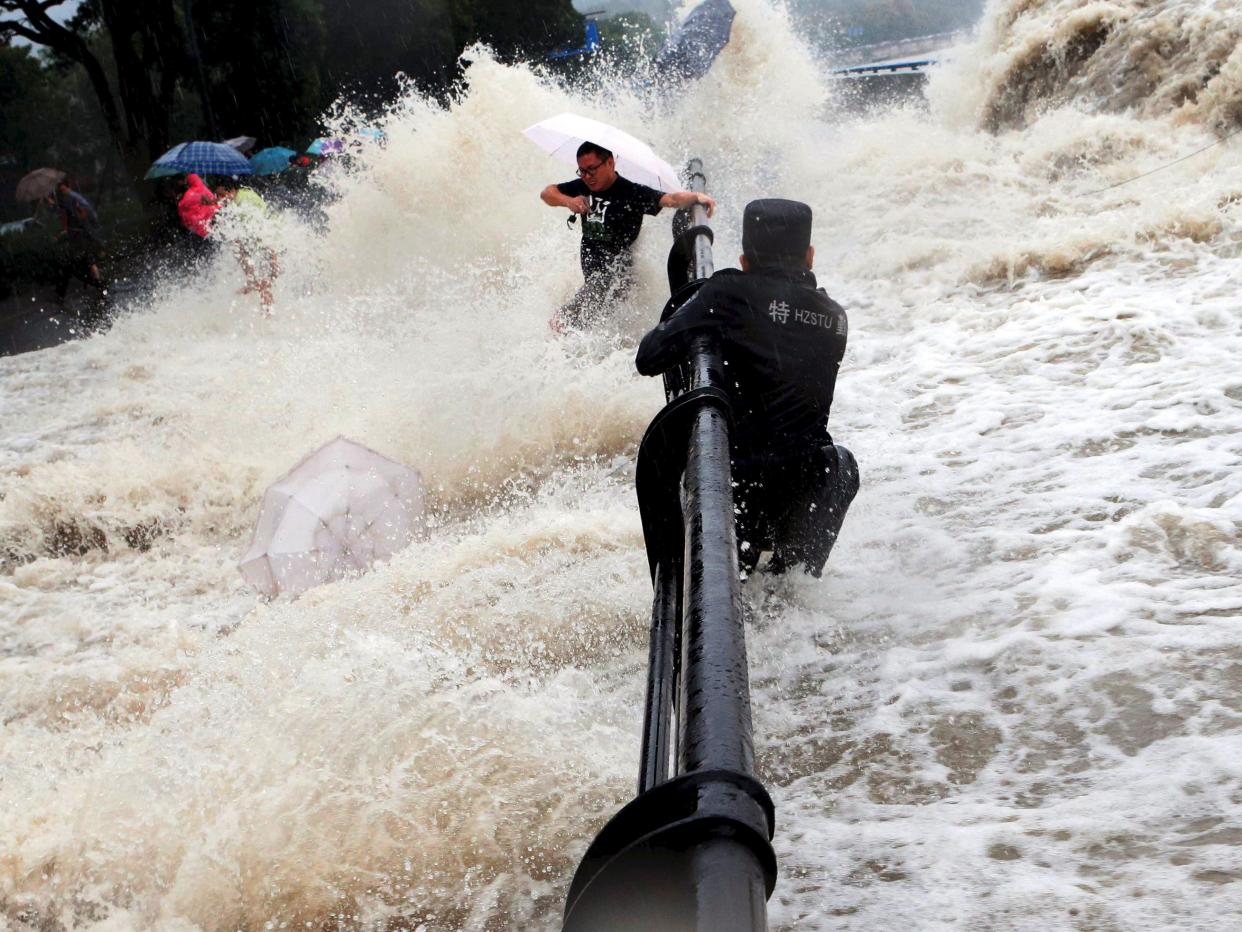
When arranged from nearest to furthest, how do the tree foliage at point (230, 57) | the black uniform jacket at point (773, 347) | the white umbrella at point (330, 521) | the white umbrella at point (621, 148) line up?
1. the black uniform jacket at point (773, 347)
2. the white umbrella at point (330, 521)
3. the white umbrella at point (621, 148)
4. the tree foliage at point (230, 57)

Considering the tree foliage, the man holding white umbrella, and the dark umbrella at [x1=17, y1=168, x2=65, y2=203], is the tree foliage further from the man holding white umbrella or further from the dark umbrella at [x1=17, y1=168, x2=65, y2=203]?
the man holding white umbrella

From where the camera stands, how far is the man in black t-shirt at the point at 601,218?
6527 millimetres

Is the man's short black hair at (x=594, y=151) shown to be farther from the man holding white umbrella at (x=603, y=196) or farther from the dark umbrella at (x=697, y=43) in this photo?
the dark umbrella at (x=697, y=43)

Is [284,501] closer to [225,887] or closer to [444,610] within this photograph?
[444,610]

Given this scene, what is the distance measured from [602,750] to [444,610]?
4.25 ft

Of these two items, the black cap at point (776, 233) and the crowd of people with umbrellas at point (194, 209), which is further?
the crowd of people with umbrellas at point (194, 209)

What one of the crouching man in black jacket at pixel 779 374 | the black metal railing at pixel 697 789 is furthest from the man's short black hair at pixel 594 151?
the black metal railing at pixel 697 789

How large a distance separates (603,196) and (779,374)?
3.94 metres

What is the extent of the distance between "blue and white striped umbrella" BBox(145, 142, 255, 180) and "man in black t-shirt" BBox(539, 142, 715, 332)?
8.06 meters

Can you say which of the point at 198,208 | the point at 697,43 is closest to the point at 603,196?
the point at 198,208

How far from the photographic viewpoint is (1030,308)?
6.86 m

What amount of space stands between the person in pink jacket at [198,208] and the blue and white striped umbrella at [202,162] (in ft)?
5.34

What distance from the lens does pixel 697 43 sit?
54.0 feet

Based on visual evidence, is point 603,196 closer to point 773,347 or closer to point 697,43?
point 773,347
